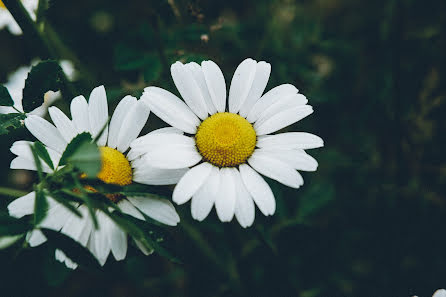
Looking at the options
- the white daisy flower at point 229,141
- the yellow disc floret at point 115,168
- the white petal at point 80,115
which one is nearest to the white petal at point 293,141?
the white daisy flower at point 229,141

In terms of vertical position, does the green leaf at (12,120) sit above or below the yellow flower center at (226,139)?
below

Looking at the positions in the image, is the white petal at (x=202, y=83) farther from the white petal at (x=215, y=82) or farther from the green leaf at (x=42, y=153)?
the green leaf at (x=42, y=153)

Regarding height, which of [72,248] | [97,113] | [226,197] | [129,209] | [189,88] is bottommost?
[72,248]

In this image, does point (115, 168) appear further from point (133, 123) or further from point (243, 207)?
point (243, 207)

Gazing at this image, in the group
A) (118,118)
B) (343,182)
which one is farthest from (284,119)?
(343,182)

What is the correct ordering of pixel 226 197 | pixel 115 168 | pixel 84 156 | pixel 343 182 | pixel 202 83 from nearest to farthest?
1. pixel 84 156
2. pixel 226 197
3. pixel 115 168
4. pixel 202 83
5. pixel 343 182

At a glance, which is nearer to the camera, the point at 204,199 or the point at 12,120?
the point at 204,199
